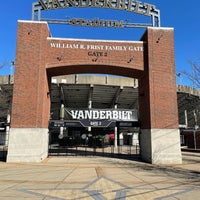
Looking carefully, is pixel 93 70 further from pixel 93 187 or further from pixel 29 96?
pixel 93 187

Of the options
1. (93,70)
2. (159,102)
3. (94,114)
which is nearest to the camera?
(159,102)

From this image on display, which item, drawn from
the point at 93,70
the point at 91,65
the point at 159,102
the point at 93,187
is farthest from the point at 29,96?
the point at 93,187

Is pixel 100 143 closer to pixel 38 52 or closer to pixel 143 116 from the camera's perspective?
pixel 143 116

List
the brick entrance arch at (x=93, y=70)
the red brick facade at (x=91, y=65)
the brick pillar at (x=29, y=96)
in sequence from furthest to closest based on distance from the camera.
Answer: the red brick facade at (x=91, y=65)
the brick entrance arch at (x=93, y=70)
the brick pillar at (x=29, y=96)

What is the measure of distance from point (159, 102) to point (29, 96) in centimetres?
960

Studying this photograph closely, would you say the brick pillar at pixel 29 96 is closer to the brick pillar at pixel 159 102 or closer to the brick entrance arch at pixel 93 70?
the brick entrance arch at pixel 93 70

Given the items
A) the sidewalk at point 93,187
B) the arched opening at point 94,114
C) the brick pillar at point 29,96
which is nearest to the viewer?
the sidewalk at point 93,187

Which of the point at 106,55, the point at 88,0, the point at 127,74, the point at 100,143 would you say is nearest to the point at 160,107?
the point at 127,74

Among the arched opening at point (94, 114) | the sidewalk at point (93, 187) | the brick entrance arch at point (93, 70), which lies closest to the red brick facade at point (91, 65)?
the brick entrance arch at point (93, 70)

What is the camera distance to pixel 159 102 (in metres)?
18.0

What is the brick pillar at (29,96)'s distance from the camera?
54.6 ft

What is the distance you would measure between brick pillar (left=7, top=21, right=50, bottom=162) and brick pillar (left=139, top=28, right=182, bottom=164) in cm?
787

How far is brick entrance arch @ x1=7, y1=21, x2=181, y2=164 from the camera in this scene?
1691 centimetres

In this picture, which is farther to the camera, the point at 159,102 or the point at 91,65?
the point at 91,65
